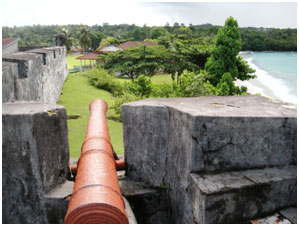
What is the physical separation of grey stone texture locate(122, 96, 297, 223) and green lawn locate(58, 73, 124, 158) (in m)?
3.07

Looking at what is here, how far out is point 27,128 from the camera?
2.22 meters

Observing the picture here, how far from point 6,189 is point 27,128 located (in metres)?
0.53

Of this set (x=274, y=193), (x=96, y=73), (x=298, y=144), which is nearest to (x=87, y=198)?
(x=274, y=193)

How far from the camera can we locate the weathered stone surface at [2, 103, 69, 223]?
2219 millimetres

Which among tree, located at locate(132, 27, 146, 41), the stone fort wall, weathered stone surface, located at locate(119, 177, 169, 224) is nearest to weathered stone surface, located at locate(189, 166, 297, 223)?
weathered stone surface, located at locate(119, 177, 169, 224)

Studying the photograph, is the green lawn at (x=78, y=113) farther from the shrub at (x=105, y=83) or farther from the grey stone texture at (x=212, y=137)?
the grey stone texture at (x=212, y=137)

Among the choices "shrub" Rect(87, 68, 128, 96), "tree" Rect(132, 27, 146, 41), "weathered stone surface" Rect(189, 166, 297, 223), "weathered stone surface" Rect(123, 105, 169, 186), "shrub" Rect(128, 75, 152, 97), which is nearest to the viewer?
"weathered stone surface" Rect(189, 166, 297, 223)

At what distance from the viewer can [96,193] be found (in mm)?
1745

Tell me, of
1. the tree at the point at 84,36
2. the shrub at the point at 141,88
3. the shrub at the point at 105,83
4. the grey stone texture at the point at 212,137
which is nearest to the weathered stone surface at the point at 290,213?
the grey stone texture at the point at 212,137

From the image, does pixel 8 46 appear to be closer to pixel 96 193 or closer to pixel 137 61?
pixel 137 61

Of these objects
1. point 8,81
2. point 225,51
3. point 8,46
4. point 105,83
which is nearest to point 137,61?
point 105,83

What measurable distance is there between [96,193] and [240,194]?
3.10 feet

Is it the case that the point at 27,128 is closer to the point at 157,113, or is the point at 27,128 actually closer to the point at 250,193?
the point at 157,113

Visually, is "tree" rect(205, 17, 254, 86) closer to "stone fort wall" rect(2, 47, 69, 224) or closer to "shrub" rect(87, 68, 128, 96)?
"shrub" rect(87, 68, 128, 96)
